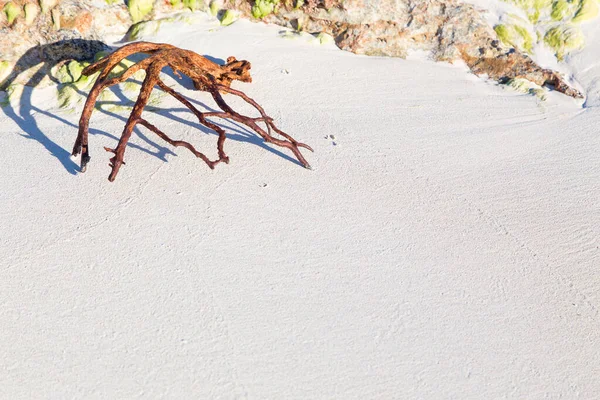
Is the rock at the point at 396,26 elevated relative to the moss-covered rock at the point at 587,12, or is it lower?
lower

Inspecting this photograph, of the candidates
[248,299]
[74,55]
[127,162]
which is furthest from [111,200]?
[74,55]

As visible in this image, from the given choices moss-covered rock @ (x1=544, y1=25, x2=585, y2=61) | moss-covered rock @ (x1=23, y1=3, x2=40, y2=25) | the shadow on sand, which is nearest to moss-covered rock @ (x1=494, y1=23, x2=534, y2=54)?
moss-covered rock @ (x1=544, y1=25, x2=585, y2=61)

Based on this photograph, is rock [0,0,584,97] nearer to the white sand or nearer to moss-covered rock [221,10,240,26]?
moss-covered rock [221,10,240,26]

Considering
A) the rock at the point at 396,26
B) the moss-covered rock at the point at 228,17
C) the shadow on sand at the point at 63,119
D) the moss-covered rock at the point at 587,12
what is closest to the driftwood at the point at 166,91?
the shadow on sand at the point at 63,119

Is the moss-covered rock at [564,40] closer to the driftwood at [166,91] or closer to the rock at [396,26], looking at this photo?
the rock at [396,26]

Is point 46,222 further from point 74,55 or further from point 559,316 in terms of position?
point 559,316

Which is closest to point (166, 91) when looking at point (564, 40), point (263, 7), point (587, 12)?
point (263, 7)
